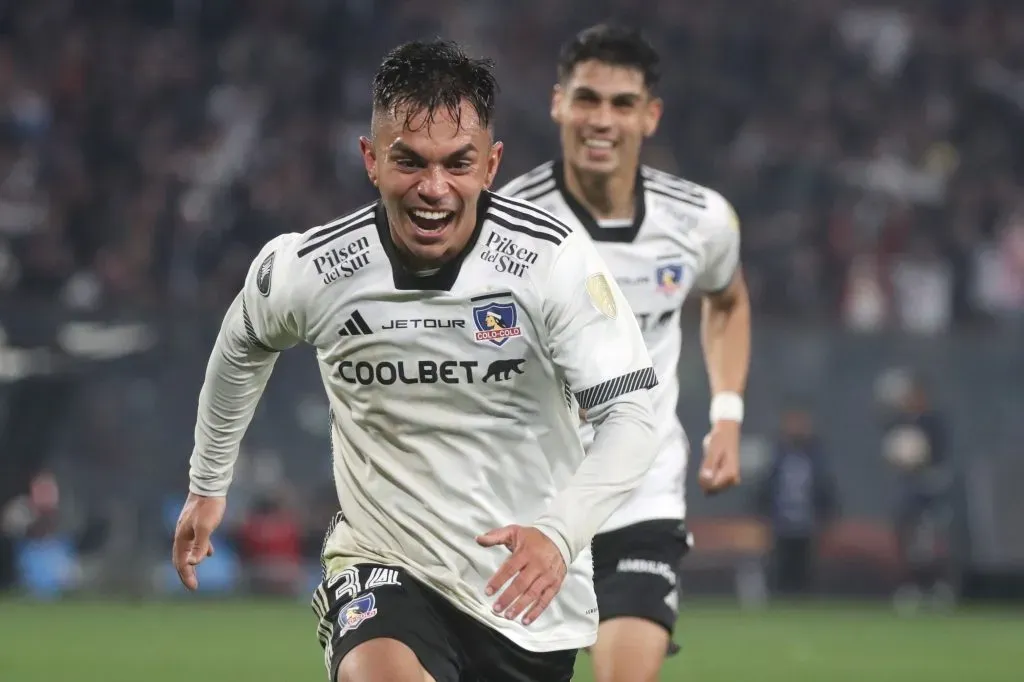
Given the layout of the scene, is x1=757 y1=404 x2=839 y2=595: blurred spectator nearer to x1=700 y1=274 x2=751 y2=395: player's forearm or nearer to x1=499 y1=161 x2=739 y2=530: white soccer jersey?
x1=700 y1=274 x2=751 y2=395: player's forearm

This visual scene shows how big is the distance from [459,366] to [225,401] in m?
0.78

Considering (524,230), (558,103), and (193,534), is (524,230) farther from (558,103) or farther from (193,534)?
(558,103)

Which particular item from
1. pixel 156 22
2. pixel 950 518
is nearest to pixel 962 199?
pixel 950 518

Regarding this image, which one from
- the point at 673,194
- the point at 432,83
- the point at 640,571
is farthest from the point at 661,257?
the point at 432,83

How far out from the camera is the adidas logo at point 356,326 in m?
4.47

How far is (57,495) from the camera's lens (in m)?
14.9

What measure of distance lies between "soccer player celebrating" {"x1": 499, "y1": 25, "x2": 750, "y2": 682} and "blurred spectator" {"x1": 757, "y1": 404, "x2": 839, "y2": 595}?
9.07m

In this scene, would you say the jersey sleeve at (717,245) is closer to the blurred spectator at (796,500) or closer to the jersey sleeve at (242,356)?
the jersey sleeve at (242,356)

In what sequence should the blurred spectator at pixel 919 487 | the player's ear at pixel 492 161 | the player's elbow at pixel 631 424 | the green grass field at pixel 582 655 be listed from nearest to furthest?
1. the player's elbow at pixel 631 424
2. the player's ear at pixel 492 161
3. the green grass field at pixel 582 655
4. the blurred spectator at pixel 919 487

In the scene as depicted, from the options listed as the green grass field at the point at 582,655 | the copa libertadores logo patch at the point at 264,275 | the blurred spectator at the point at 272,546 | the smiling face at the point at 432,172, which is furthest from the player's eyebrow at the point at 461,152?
the blurred spectator at the point at 272,546

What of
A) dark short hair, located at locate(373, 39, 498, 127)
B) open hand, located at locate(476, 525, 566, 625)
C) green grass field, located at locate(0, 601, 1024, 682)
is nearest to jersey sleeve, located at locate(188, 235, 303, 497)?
dark short hair, located at locate(373, 39, 498, 127)

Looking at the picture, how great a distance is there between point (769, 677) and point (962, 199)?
8.82 m

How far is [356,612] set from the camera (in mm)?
4387

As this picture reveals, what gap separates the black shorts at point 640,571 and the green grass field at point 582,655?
15.2 feet
